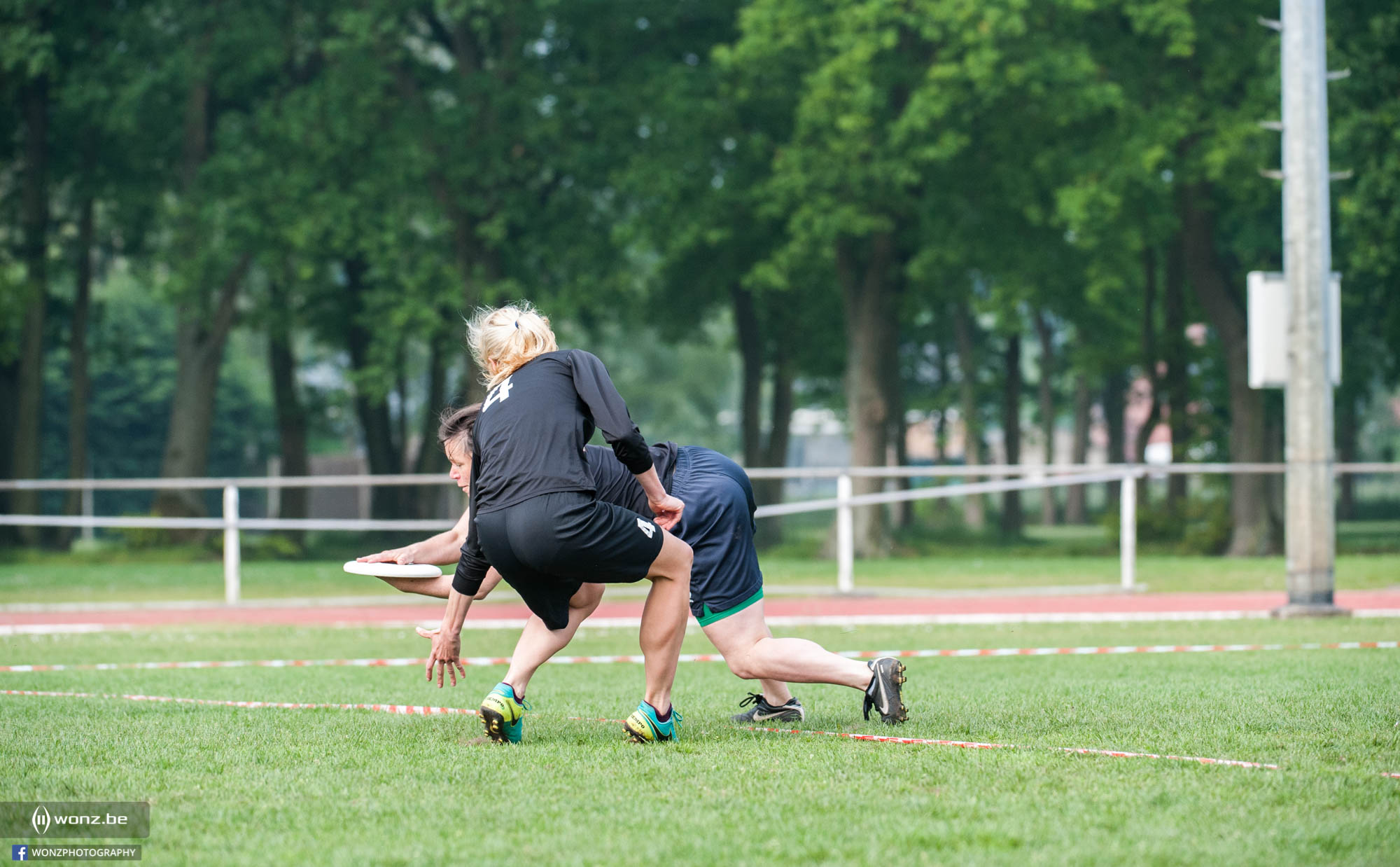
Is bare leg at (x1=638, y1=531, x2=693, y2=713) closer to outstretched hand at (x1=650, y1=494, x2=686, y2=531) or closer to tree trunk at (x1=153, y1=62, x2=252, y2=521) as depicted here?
outstretched hand at (x1=650, y1=494, x2=686, y2=531)

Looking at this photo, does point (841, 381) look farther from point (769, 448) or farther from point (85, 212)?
point (85, 212)

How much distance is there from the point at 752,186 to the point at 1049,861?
2463 centimetres

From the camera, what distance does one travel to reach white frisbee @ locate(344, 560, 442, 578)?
554 cm

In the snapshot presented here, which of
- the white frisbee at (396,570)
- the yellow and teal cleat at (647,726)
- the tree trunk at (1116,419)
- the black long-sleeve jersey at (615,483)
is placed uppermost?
the tree trunk at (1116,419)

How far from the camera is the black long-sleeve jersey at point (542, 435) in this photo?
5.28 meters

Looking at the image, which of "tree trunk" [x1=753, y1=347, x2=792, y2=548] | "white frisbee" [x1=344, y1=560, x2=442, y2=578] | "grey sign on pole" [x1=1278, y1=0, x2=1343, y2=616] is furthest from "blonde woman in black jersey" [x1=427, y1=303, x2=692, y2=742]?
"tree trunk" [x1=753, y1=347, x2=792, y2=548]

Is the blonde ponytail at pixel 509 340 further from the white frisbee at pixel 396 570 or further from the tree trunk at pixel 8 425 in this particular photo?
the tree trunk at pixel 8 425

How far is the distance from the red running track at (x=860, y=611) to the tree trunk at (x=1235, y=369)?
10.2 meters

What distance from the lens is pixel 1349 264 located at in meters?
26.8

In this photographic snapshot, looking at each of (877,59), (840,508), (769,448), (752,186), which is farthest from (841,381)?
(840,508)

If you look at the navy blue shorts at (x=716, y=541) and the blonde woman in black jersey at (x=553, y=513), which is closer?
the blonde woman in black jersey at (x=553, y=513)

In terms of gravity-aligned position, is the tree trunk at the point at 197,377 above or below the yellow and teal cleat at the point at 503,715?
above

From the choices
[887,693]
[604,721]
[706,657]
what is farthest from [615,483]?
[706,657]

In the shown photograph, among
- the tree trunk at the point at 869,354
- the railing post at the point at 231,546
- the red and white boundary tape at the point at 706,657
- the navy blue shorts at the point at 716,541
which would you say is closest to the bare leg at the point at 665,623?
the navy blue shorts at the point at 716,541
